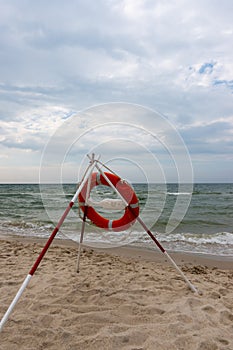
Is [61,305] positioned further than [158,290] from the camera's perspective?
No

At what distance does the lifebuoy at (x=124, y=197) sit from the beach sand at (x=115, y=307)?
87cm

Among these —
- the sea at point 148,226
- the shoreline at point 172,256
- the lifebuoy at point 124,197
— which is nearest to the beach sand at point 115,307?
the shoreline at point 172,256

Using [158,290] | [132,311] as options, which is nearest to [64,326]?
[132,311]

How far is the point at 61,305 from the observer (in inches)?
129

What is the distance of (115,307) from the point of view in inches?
129

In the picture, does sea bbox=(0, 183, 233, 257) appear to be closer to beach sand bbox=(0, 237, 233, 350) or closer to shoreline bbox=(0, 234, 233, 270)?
shoreline bbox=(0, 234, 233, 270)

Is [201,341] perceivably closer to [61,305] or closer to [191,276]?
[61,305]

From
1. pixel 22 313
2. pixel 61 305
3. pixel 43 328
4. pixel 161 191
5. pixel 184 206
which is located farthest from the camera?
pixel 184 206

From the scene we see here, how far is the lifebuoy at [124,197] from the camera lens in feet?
12.6

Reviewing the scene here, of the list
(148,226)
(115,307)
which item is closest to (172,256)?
(148,226)

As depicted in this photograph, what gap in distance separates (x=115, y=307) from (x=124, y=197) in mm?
1396

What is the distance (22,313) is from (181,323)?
1763 mm

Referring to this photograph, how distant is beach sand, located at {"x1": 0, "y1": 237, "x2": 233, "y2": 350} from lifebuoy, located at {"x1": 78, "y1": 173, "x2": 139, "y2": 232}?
0.87m

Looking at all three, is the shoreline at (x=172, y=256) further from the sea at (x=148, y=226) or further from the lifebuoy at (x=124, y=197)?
the lifebuoy at (x=124, y=197)
